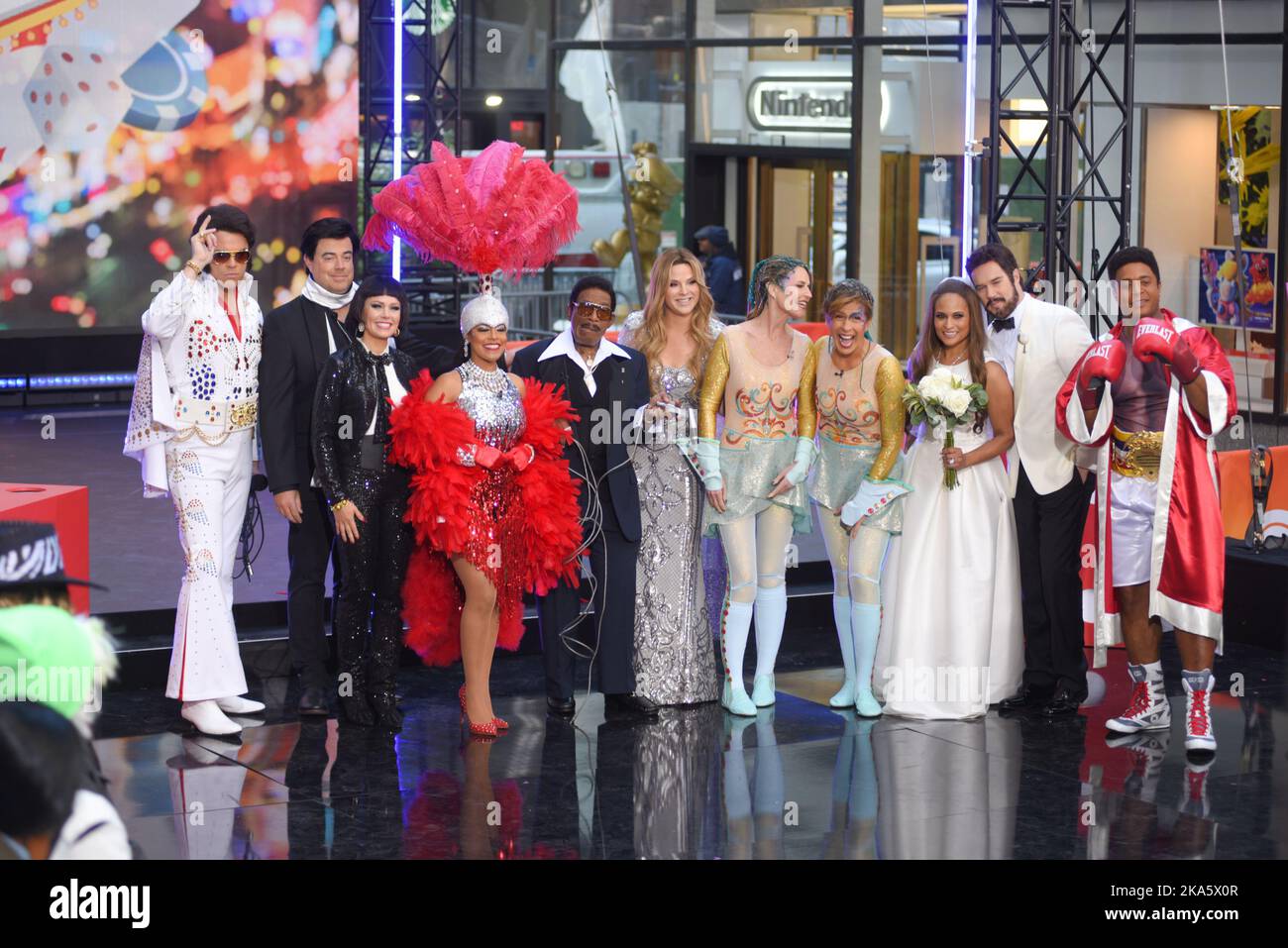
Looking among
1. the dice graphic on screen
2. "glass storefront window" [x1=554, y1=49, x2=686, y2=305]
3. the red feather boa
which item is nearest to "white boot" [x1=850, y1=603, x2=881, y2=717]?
the red feather boa

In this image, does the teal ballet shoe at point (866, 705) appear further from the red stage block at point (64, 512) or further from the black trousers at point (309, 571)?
the red stage block at point (64, 512)

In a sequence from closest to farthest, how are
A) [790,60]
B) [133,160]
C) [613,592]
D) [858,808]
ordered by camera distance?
[858,808]
[613,592]
[133,160]
[790,60]

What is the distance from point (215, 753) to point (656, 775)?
1.37 meters

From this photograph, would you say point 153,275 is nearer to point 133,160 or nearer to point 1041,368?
point 133,160

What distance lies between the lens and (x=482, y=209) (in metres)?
5.46

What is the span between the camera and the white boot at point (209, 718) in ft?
17.5

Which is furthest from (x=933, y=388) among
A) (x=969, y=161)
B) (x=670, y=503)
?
(x=969, y=161)

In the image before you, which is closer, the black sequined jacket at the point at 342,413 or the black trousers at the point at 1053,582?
the black sequined jacket at the point at 342,413

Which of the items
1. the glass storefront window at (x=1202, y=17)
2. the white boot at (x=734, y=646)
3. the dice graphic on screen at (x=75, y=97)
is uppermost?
the glass storefront window at (x=1202, y=17)

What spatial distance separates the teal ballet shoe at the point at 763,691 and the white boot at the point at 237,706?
1.69m

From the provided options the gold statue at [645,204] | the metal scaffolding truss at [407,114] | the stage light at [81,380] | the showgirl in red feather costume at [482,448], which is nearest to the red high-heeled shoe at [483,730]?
the showgirl in red feather costume at [482,448]

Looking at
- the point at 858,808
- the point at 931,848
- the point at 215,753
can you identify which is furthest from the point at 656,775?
the point at 215,753

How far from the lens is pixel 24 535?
2.91 metres

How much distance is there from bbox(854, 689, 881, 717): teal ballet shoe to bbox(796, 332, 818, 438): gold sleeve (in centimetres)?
90
